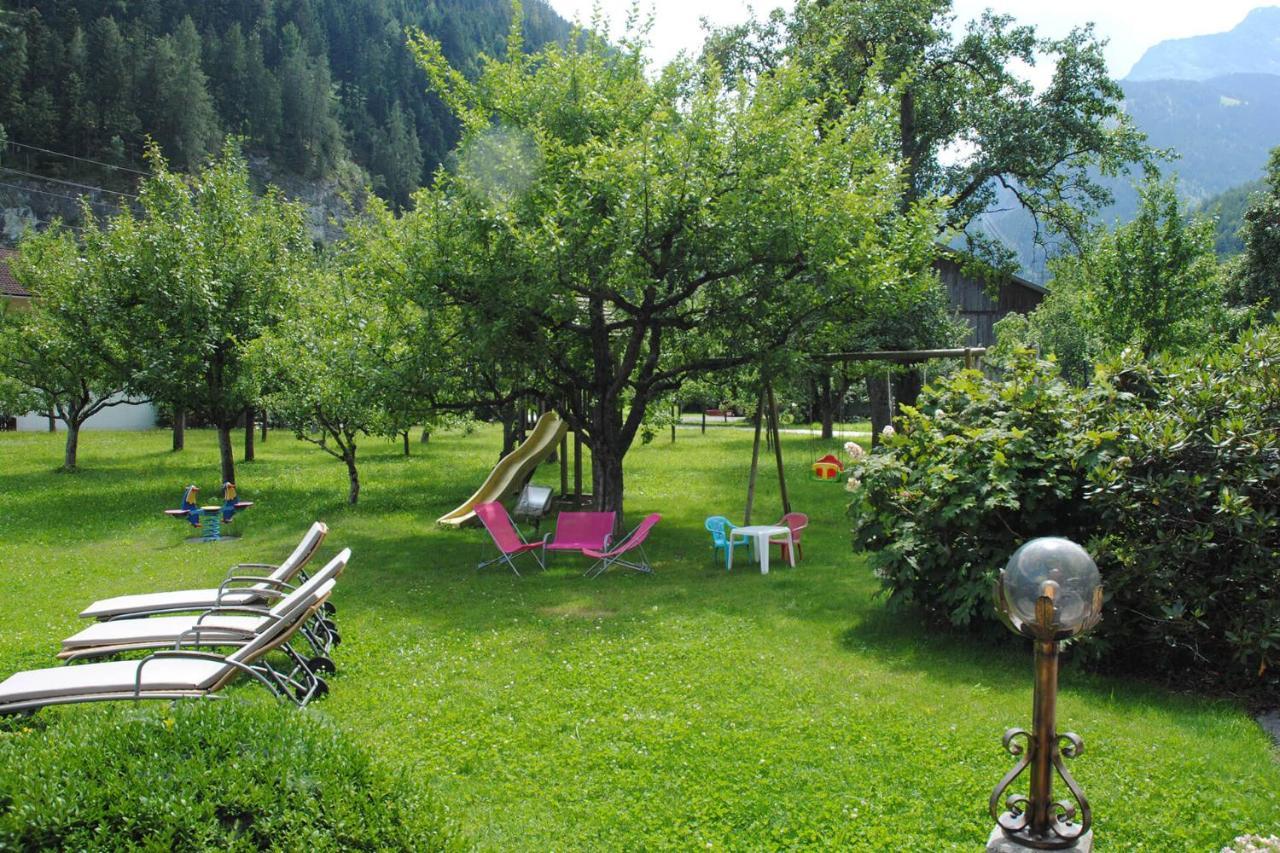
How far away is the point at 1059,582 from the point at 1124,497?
4.11 m

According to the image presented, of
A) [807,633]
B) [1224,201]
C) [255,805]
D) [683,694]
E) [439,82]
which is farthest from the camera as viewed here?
[1224,201]

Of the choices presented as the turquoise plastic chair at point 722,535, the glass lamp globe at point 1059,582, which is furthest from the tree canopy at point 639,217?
the glass lamp globe at point 1059,582

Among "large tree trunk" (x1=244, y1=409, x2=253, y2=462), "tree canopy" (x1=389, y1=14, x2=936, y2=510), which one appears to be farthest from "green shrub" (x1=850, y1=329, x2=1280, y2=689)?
"large tree trunk" (x1=244, y1=409, x2=253, y2=462)

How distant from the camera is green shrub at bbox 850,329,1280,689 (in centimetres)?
629

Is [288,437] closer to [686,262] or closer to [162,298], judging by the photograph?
[162,298]

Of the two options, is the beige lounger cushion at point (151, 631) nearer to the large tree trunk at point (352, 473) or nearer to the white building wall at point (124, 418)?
the large tree trunk at point (352, 473)

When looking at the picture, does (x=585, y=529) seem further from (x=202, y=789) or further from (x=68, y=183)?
(x=68, y=183)

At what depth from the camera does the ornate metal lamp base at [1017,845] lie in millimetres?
3047

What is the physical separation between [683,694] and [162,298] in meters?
14.8

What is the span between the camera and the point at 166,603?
25.9ft

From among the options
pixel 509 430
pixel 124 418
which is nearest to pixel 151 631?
pixel 509 430

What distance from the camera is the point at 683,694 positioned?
655cm

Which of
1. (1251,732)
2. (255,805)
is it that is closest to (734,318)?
(1251,732)

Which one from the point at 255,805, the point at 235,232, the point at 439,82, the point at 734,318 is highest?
the point at 439,82
